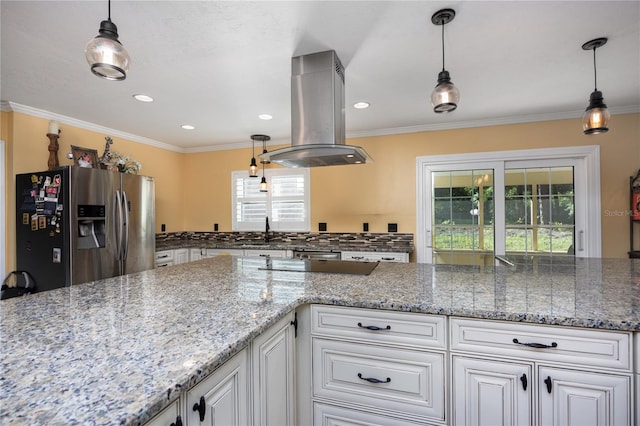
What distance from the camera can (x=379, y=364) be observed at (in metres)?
1.39

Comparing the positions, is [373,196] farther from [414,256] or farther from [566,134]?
[566,134]

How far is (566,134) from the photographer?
11.0 feet

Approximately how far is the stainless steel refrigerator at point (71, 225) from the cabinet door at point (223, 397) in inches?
98.3

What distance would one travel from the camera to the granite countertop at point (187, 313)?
67 centimetres

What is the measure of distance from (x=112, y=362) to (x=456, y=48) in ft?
7.95

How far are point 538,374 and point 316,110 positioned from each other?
182 centimetres

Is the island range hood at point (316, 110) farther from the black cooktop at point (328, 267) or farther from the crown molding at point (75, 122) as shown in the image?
the crown molding at point (75, 122)

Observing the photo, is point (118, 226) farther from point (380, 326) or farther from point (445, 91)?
point (445, 91)

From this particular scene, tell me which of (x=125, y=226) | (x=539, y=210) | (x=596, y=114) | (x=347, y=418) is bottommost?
(x=347, y=418)

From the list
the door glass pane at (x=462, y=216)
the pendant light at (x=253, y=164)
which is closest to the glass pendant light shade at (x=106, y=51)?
the pendant light at (x=253, y=164)

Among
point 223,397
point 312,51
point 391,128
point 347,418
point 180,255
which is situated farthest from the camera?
point 180,255

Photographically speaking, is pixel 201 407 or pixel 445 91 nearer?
pixel 201 407

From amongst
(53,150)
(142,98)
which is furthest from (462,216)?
(53,150)

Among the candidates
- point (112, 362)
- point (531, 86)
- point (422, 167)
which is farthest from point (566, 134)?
point (112, 362)
